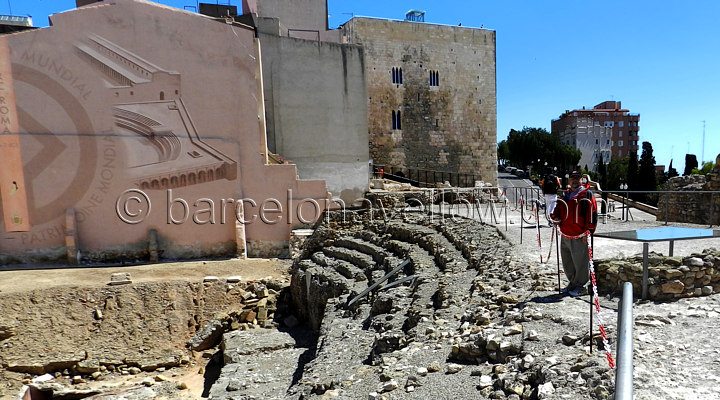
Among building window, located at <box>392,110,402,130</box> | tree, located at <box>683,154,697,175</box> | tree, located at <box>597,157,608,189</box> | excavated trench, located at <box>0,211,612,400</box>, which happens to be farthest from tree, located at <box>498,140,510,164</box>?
excavated trench, located at <box>0,211,612,400</box>

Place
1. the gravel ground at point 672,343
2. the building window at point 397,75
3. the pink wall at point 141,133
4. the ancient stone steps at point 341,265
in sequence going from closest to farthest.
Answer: the gravel ground at point 672,343 < the ancient stone steps at point 341,265 < the pink wall at point 141,133 < the building window at point 397,75

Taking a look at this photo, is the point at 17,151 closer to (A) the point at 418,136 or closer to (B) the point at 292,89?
(B) the point at 292,89

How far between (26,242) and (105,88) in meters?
6.04

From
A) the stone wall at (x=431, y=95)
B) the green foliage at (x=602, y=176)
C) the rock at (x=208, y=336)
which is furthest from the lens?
the green foliage at (x=602, y=176)

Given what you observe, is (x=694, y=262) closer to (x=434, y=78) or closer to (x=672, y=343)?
(x=672, y=343)

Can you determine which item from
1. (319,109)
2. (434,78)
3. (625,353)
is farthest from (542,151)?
(625,353)

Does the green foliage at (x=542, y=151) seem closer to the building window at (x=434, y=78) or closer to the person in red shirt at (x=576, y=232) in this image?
the building window at (x=434, y=78)

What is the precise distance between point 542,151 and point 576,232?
50.9 m

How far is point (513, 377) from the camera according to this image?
147 inches

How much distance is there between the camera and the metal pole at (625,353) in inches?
77.9

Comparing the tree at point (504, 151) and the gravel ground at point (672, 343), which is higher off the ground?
the tree at point (504, 151)

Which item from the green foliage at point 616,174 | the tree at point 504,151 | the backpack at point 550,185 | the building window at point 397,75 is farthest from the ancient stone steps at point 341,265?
the tree at point 504,151

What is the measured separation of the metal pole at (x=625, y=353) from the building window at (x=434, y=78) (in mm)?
26098

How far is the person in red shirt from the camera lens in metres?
5.26
